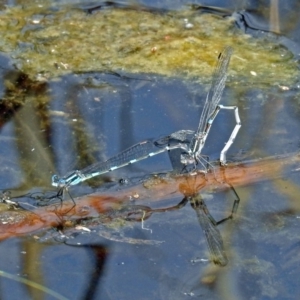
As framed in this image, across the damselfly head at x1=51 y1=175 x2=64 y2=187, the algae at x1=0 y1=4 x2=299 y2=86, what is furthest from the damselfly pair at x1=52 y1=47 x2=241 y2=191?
the algae at x1=0 y1=4 x2=299 y2=86

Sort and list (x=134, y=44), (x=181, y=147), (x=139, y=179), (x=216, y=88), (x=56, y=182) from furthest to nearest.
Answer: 1. (x=134, y=44)
2. (x=216, y=88)
3. (x=181, y=147)
4. (x=139, y=179)
5. (x=56, y=182)

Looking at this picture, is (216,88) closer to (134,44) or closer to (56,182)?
(134,44)

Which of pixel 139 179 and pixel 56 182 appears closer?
pixel 56 182

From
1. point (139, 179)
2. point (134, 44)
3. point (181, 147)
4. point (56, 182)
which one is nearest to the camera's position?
point (56, 182)

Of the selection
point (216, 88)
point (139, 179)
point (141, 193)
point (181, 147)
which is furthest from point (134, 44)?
point (141, 193)

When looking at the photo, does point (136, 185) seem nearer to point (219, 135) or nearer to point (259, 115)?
point (219, 135)

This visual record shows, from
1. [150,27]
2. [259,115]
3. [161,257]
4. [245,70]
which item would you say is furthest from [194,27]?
[161,257]
